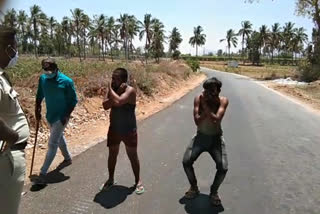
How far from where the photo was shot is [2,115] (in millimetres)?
2557

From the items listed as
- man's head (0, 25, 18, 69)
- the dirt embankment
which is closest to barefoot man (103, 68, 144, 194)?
the dirt embankment

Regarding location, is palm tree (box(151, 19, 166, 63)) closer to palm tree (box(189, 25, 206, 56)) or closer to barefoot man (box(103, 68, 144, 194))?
palm tree (box(189, 25, 206, 56))

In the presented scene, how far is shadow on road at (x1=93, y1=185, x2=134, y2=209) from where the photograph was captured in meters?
4.78

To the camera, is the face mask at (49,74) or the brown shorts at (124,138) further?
the face mask at (49,74)

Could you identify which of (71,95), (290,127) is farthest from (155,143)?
(290,127)

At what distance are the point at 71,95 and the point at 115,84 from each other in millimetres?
1080

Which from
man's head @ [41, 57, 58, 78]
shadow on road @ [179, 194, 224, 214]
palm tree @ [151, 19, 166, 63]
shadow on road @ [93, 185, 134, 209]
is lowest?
shadow on road @ [179, 194, 224, 214]

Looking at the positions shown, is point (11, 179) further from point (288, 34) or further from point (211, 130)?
point (288, 34)

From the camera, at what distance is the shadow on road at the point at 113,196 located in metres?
4.78

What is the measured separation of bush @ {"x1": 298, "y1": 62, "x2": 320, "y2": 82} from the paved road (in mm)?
26729

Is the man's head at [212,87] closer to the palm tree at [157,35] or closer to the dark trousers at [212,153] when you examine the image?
the dark trousers at [212,153]

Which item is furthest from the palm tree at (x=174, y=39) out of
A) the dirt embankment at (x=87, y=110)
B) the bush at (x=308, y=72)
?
the dirt embankment at (x=87, y=110)

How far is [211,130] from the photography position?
15.8 ft

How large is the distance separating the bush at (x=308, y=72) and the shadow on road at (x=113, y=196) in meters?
32.3
